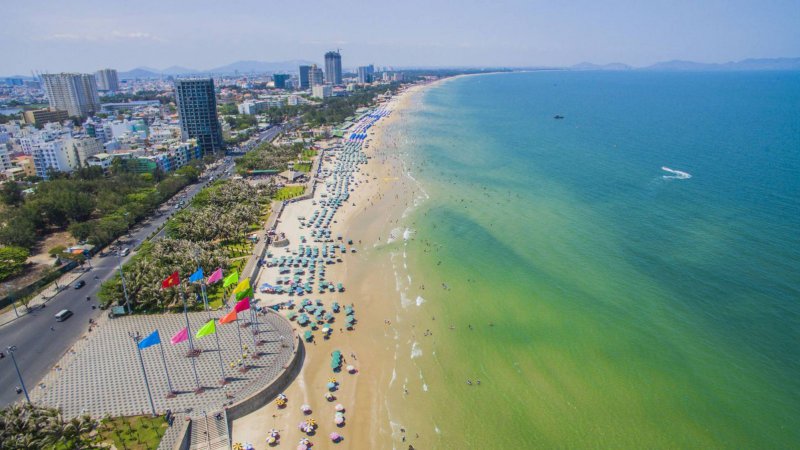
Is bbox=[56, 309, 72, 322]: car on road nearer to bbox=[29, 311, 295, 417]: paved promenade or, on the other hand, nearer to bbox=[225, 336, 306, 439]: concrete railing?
bbox=[29, 311, 295, 417]: paved promenade

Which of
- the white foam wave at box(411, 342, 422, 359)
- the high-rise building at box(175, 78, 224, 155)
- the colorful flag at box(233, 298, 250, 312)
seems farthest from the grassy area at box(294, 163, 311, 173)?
Answer: the colorful flag at box(233, 298, 250, 312)

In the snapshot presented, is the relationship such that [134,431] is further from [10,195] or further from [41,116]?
[41,116]

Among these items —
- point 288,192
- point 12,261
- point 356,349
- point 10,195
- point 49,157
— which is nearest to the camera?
point 356,349

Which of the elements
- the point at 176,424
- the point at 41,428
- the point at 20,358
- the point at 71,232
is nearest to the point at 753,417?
the point at 176,424

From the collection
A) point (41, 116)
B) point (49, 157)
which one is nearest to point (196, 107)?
point (49, 157)

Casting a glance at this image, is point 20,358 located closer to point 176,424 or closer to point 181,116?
point 176,424

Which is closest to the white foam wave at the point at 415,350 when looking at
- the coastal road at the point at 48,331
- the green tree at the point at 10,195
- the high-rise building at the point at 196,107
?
the coastal road at the point at 48,331

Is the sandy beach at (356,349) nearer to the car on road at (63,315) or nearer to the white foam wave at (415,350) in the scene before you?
the white foam wave at (415,350)
